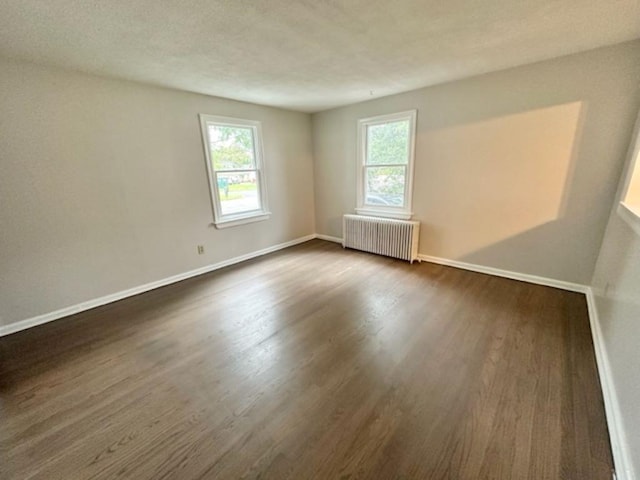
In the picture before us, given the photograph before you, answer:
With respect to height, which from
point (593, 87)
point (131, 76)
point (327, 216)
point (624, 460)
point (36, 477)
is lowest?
point (36, 477)

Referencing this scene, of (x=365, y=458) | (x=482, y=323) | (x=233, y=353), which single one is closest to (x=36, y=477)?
(x=233, y=353)

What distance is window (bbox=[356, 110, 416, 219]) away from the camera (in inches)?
156

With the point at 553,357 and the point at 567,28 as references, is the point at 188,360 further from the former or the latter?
the point at 567,28

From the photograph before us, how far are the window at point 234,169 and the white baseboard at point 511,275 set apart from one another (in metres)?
2.81

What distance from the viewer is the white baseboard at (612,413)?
121 centimetres

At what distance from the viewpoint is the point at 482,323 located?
2.46m

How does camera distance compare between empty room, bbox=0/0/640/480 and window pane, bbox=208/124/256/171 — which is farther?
window pane, bbox=208/124/256/171

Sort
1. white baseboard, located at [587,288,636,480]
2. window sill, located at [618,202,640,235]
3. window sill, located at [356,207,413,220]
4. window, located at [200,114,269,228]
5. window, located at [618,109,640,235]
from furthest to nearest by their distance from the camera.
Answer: window sill, located at [356,207,413,220] → window, located at [200,114,269,228] → window, located at [618,109,640,235] → window sill, located at [618,202,640,235] → white baseboard, located at [587,288,636,480]

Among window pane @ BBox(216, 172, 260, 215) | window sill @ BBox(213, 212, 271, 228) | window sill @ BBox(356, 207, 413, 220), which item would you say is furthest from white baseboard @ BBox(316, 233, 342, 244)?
window pane @ BBox(216, 172, 260, 215)

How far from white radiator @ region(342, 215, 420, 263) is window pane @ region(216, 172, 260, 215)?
1593 millimetres

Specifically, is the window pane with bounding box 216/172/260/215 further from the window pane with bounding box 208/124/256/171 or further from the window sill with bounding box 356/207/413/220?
the window sill with bounding box 356/207/413/220

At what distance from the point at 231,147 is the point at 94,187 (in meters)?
1.79

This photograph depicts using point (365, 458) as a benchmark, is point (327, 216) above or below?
above

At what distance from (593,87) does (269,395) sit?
3.93 m
